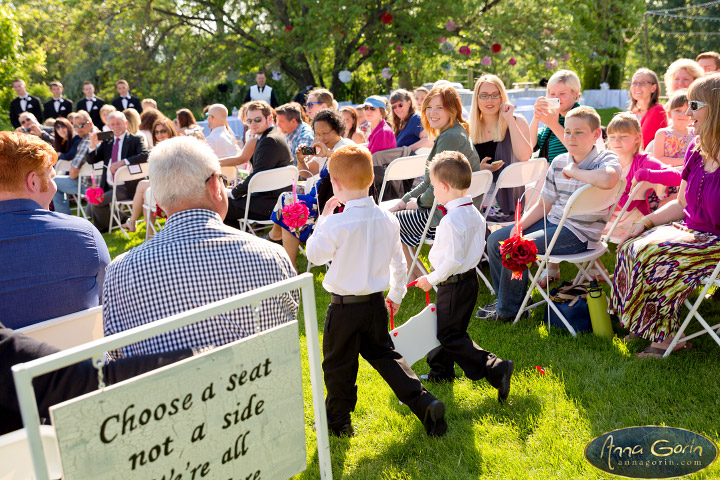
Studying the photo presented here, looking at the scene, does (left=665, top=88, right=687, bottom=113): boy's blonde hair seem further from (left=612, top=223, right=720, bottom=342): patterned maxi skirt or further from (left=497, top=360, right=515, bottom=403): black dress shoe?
(left=497, top=360, right=515, bottom=403): black dress shoe

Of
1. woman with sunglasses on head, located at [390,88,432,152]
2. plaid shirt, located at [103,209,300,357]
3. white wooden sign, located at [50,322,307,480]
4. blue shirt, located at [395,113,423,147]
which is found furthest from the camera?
blue shirt, located at [395,113,423,147]

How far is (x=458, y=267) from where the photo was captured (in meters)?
3.35

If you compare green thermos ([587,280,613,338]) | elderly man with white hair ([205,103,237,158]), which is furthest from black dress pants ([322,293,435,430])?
elderly man with white hair ([205,103,237,158])

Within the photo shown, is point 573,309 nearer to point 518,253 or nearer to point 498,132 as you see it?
point 518,253

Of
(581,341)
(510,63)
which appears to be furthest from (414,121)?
(510,63)

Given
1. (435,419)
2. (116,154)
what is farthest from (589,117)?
(116,154)

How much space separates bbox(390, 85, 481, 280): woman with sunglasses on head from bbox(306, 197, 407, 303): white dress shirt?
67.7 inches

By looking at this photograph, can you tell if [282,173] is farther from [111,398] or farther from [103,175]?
[111,398]

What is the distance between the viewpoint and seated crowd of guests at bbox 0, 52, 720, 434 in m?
2.15

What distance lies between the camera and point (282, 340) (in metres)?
1.95

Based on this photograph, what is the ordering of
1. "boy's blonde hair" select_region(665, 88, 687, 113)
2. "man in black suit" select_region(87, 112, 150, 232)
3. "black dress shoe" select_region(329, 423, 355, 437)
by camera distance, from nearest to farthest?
1. "black dress shoe" select_region(329, 423, 355, 437)
2. "boy's blonde hair" select_region(665, 88, 687, 113)
3. "man in black suit" select_region(87, 112, 150, 232)

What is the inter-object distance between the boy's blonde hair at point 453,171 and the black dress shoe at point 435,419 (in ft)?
3.78

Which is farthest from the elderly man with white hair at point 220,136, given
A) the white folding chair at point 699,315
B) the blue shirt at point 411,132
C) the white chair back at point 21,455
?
the white chair back at point 21,455

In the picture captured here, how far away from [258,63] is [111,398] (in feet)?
54.2
